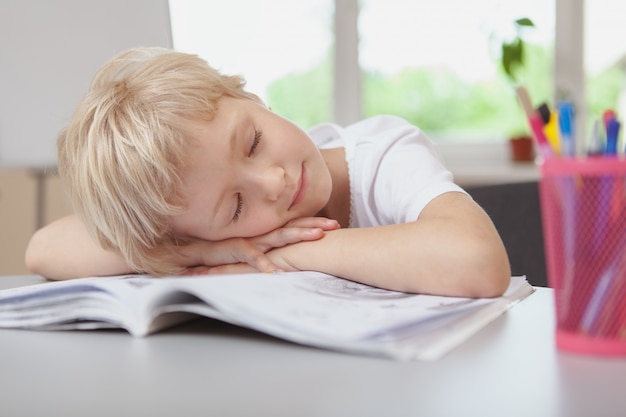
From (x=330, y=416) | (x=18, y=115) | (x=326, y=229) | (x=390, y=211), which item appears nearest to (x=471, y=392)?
(x=330, y=416)

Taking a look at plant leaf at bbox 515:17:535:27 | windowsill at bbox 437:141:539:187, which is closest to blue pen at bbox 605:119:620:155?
windowsill at bbox 437:141:539:187

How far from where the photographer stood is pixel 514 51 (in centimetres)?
323

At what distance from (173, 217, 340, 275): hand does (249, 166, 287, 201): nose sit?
0.05m

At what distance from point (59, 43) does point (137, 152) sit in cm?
102

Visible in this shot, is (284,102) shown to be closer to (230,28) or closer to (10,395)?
(230,28)

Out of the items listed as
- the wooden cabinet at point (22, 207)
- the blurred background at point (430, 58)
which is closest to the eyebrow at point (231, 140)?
the wooden cabinet at point (22, 207)

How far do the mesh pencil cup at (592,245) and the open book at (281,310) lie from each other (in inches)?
3.9

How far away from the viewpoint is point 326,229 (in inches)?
39.3

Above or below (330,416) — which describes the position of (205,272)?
below

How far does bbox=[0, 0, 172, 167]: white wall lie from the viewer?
5.89 feet

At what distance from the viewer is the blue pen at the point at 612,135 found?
0.55 m

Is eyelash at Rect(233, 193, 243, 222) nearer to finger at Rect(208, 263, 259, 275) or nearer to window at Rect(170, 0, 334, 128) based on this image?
finger at Rect(208, 263, 259, 275)

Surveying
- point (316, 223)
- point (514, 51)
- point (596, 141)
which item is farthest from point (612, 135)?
point (514, 51)

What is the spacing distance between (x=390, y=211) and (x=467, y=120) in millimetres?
2579
